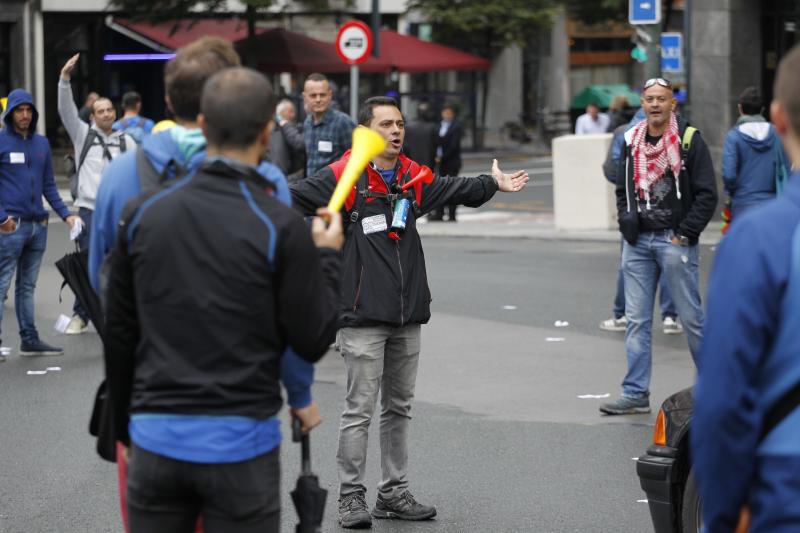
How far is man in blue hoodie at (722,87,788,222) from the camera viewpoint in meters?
10.6

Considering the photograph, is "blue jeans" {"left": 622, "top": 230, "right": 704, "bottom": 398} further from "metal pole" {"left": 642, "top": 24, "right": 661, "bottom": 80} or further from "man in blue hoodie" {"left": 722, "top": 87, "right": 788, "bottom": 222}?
"metal pole" {"left": 642, "top": 24, "right": 661, "bottom": 80}

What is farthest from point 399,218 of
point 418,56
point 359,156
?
point 418,56

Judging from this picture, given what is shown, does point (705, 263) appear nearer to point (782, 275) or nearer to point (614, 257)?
point (614, 257)

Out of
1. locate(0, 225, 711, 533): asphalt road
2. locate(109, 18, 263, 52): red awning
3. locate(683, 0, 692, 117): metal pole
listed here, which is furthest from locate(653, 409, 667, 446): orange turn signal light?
locate(109, 18, 263, 52): red awning

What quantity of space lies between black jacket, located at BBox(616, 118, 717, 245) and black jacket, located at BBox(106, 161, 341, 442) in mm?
4991

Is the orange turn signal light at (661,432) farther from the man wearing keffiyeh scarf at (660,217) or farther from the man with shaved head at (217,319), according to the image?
the man wearing keffiyeh scarf at (660,217)

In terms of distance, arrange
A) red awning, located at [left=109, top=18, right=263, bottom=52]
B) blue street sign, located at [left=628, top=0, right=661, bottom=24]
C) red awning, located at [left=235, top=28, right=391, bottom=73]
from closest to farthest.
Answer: blue street sign, located at [left=628, top=0, right=661, bottom=24], red awning, located at [left=235, top=28, right=391, bottom=73], red awning, located at [left=109, top=18, right=263, bottom=52]

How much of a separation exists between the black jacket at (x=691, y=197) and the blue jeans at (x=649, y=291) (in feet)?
0.31

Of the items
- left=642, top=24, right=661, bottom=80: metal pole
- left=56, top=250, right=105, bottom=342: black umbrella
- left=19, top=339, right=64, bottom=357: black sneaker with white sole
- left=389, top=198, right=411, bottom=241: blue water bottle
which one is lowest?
left=19, top=339, right=64, bottom=357: black sneaker with white sole

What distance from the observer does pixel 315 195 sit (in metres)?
6.26

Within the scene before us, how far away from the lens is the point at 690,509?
17.4 feet

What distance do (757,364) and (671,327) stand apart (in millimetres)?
8630

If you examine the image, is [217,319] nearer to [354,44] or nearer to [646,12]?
[646,12]

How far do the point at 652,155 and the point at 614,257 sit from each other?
8382 millimetres
